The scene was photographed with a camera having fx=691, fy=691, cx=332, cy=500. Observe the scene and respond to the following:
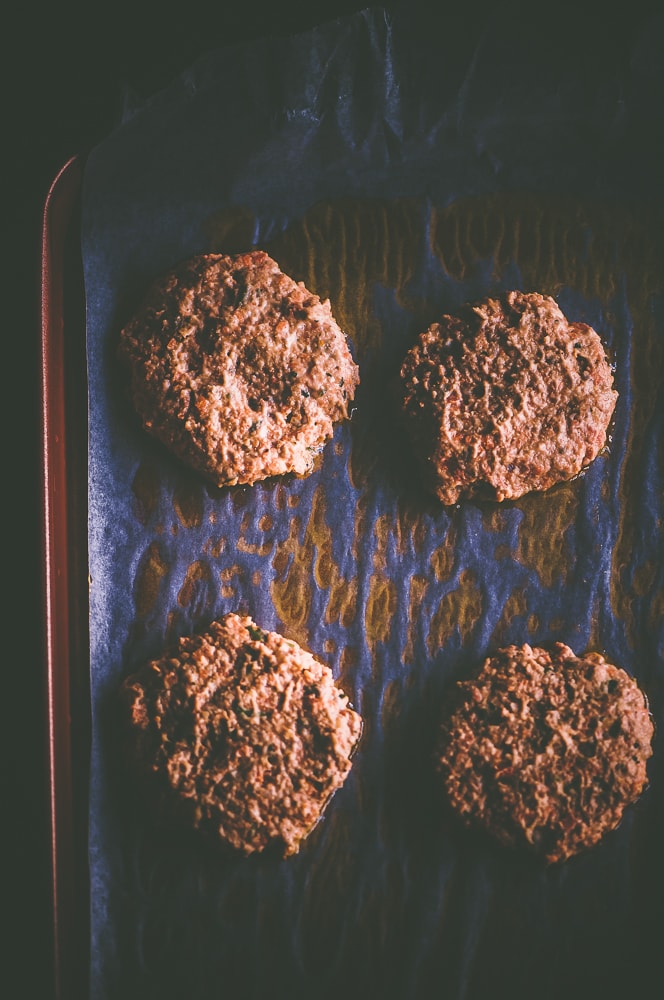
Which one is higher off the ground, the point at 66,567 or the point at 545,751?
the point at 66,567

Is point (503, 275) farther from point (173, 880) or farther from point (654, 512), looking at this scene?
point (173, 880)

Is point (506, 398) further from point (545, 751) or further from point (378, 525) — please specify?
point (545, 751)

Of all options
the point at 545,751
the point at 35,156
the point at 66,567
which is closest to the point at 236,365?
the point at 66,567

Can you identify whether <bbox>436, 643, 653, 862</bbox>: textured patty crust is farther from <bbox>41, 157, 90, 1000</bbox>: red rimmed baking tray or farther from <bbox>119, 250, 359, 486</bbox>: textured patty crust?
<bbox>41, 157, 90, 1000</bbox>: red rimmed baking tray

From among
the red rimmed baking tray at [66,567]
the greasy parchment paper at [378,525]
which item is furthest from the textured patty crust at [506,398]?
the red rimmed baking tray at [66,567]

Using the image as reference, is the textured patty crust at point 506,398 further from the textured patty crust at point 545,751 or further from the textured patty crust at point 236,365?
the textured patty crust at point 545,751

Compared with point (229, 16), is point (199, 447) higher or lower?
lower

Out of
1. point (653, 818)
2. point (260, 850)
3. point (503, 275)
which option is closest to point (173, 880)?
point (260, 850)
